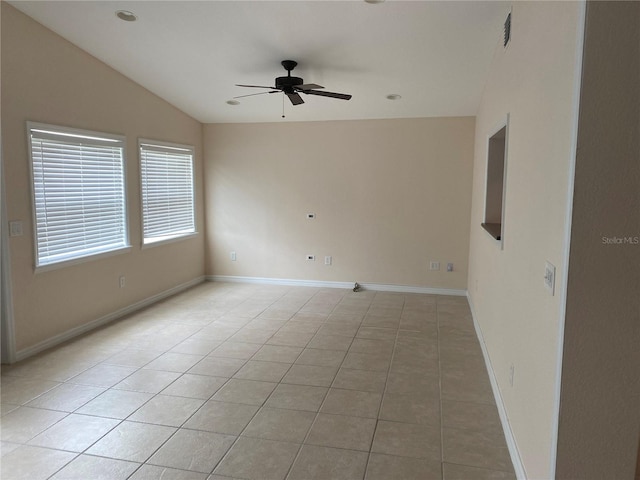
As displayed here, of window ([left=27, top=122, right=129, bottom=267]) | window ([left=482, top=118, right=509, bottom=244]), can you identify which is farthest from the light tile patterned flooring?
window ([left=482, top=118, right=509, bottom=244])

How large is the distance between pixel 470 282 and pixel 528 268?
343 centimetres

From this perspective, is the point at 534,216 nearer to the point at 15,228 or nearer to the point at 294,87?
the point at 294,87

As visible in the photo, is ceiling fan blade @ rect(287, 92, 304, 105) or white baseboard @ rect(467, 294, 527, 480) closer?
white baseboard @ rect(467, 294, 527, 480)

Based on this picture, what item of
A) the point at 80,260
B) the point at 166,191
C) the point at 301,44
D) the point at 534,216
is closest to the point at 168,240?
the point at 166,191

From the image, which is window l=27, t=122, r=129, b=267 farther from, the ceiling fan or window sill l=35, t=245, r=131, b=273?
the ceiling fan

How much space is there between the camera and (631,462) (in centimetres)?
156

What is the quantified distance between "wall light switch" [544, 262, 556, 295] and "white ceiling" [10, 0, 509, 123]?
7.18ft

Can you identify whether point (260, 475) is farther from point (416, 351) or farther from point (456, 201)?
point (456, 201)

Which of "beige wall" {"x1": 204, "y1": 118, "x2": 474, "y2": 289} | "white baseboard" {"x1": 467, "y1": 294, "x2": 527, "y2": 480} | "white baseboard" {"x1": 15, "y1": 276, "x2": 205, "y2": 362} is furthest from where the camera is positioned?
"beige wall" {"x1": 204, "y1": 118, "x2": 474, "y2": 289}

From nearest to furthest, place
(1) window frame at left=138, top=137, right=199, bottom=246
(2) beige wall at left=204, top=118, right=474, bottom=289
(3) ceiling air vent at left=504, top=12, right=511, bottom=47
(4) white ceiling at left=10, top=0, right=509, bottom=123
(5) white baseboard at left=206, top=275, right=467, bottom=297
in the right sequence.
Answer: (3) ceiling air vent at left=504, top=12, right=511, bottom=47 < (4) white ceiling at left=10, top=0, right=509, bottom=123 < (1) window frame at left=138, top=137, right=199, bottom=246 < (2) beige wall at left=204, top=118, right=474, bottom=289 < (5) white baseboard at left=206, top=275, right=467, bottom=297

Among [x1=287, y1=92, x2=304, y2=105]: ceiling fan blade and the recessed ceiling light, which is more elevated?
the recessed ceiling light

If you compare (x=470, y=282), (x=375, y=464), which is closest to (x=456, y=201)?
(x=470, y=282)

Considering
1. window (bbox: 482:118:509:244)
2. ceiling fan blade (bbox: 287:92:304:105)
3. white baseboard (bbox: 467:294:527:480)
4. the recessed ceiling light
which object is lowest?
white baseboard (bbox: 467:294:527:480)

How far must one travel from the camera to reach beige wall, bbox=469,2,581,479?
1642 mm
